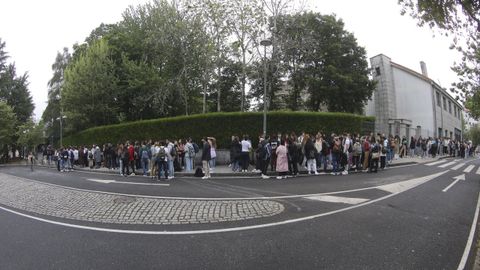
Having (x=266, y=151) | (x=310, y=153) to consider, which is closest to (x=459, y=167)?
(x=310, y=153)

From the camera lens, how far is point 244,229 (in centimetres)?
608

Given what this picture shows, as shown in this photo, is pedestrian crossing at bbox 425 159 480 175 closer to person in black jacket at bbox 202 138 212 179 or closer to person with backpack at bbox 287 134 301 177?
person with backpack at bbox 287 134 301 177

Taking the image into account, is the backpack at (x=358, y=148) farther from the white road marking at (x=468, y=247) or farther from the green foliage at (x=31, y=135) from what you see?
the green foliage at (x=31, y=135)

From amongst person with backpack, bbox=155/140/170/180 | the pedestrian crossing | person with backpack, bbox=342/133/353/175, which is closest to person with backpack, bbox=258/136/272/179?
person with backpack, bbox=342/133/353/175

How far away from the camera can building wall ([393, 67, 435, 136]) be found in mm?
39250

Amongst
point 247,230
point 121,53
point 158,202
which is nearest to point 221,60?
point 121,53

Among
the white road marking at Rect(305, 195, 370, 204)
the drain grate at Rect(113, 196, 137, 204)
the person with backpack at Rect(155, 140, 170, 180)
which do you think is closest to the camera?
the white road marking at Rect(305, 195, 370, 204)

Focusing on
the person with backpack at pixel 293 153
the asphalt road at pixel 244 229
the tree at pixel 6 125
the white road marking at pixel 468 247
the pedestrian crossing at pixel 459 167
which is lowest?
the white road marking at pixel 468 247

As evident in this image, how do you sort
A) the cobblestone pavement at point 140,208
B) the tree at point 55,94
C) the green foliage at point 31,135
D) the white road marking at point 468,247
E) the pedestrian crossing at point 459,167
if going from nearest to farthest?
the white road marking at point 468,247, the cobblestone pavement at point 140,208, the pedestrian crossing at point 459,167, the green foliage at point 31,135, the tree at point 55,94

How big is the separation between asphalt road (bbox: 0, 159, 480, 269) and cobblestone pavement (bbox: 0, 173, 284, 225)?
0.03 m

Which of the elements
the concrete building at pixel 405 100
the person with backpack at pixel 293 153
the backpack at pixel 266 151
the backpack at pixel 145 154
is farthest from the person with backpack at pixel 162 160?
the concrete building at pixel 405 100

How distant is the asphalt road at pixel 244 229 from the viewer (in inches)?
181

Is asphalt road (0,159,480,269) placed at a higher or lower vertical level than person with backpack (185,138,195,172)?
lower

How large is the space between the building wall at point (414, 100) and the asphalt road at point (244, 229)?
31633 mm
